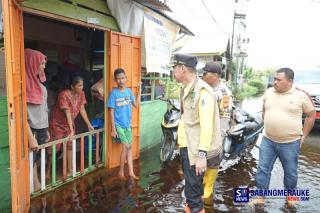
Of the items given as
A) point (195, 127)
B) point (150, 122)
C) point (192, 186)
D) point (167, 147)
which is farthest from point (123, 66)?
point (192, 186)

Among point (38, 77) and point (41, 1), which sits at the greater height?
point (41, 1)

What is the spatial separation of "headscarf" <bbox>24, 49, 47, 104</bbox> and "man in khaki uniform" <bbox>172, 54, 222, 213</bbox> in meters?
1.81

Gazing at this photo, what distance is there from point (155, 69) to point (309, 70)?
7.57 m

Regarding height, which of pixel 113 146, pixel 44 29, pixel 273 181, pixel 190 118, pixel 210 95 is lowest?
pixel 273 181

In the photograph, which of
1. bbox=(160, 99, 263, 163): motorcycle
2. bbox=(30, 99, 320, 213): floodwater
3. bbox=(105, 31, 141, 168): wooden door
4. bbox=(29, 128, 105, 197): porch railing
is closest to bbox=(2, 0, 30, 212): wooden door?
bbox=(29, 128, 105, 197): porch railing

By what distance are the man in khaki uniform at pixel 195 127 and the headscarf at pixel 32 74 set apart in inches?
71.4

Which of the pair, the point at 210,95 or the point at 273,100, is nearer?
the point at 210,95

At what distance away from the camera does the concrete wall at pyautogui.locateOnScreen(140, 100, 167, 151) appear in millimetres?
6886

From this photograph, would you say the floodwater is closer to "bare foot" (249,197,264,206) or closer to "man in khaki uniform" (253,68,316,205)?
"bare foot" (249,197,264,206)

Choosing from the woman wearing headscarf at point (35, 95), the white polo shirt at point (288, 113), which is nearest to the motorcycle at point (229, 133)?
the white polo shirt at point (288, 113)

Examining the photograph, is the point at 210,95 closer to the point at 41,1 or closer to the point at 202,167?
the point at 202,167

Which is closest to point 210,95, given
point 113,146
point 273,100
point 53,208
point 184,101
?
point 184,101

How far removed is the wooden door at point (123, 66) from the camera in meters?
5.38

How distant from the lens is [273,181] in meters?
5.48
